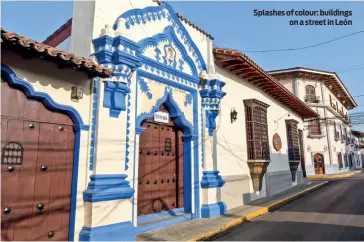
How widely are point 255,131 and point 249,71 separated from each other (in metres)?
2.28

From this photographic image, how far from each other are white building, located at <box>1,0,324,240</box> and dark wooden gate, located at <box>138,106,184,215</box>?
0.03 m

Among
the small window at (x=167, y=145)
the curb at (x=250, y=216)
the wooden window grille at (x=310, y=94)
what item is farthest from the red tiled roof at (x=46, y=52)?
the wooden window grille at (x=310, y=94)

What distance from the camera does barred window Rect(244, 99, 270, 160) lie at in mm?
10023

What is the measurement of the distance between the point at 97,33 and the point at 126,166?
2.67m

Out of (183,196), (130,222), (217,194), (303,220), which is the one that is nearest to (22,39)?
(130,222)

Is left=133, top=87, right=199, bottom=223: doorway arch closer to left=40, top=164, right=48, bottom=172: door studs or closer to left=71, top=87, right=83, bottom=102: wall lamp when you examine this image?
left=71, top=87, right=83, bottom=102: wall lamp

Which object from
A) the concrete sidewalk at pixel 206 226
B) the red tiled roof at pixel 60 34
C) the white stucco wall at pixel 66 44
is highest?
the red tiled roof at pixel 60 34

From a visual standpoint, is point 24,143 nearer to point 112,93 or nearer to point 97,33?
point 112,93

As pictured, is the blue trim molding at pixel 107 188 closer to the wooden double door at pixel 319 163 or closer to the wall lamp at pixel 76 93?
the wall lamp at pixel 76 93

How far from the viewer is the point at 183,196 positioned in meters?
7.14

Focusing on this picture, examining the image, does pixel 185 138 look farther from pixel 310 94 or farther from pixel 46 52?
pixel 310 94

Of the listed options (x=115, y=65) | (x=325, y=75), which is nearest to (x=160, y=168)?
(x=115, y=65)

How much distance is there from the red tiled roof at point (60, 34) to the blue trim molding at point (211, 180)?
4.76 meters

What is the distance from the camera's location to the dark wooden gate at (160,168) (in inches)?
241
